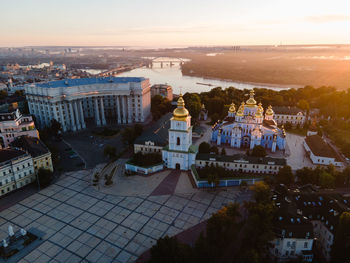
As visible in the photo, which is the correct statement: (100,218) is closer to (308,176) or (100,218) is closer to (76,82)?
(308,176)

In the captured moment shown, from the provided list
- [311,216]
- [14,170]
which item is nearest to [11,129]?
[14,170]

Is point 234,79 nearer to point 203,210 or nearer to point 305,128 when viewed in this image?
point 305,128

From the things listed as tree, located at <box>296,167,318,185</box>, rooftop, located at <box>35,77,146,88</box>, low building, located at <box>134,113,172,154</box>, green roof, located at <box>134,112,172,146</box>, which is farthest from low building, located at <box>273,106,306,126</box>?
rooftop, located at <box>35,77,146,88</box>

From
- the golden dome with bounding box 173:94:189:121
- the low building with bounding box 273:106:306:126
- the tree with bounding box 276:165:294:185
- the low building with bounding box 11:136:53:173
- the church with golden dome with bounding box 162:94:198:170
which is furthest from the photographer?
the low building with bounding box 273:106:306:126

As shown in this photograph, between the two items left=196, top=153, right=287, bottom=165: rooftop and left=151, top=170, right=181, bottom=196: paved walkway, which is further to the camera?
left=196, top=153, right=287, bottom=165: rooftop

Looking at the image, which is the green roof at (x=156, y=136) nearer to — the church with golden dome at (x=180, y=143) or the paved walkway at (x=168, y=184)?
the church with golden dome at (x=180, y=143)

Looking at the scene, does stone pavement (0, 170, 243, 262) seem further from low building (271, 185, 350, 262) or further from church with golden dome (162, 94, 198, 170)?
low building (271, 185, 350, 262)

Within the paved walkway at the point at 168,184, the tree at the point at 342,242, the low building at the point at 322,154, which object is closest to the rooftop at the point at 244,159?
the paved walkway at the point at 168,184
